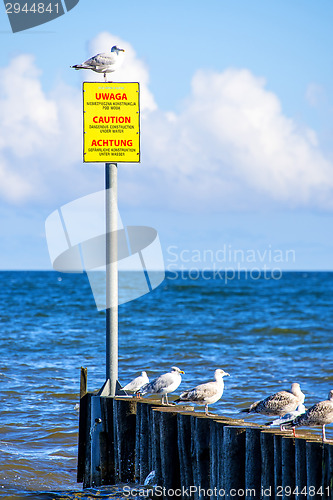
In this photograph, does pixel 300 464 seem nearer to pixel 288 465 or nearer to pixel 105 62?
pixel 288 465

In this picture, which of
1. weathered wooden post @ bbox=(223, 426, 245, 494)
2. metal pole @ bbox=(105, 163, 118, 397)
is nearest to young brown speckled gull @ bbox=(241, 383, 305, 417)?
weathered wooden post @ bbox=(223, 426, 245, 494)

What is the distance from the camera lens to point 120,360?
Answer: 1858cm

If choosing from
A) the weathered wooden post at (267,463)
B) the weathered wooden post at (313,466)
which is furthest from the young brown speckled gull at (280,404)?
the weathered wooden post at (313,466)

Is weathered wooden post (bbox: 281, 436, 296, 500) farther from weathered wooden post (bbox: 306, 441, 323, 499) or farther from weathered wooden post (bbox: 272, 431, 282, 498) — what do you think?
weathered wooden post (bbox: 306, 441, 323, 499)

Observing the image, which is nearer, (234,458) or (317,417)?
(234,458)

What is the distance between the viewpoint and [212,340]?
80.1 ft

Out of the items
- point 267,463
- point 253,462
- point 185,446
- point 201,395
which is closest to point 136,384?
point 201,395

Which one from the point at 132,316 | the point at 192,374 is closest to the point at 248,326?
the point at 132,316

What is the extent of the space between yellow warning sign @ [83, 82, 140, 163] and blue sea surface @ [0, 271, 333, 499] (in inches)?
154

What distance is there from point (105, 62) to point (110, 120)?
726 millimetres

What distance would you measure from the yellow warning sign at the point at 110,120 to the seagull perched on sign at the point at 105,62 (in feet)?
0.83

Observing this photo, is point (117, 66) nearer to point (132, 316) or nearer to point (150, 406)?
point (150, 406)

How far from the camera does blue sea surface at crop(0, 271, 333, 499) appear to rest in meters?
9.98

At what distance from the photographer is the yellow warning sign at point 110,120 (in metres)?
7.97
